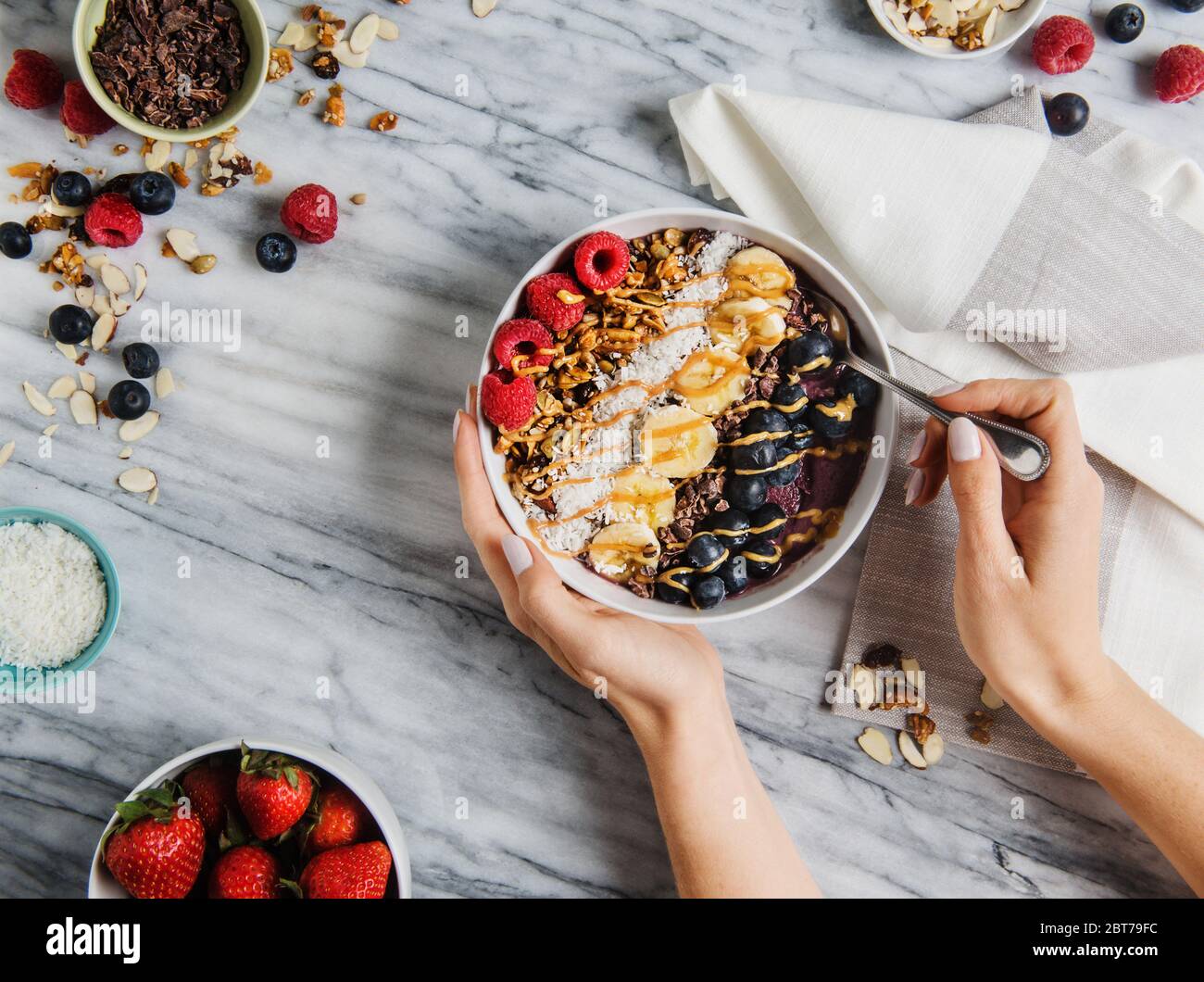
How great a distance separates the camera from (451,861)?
1.41 m

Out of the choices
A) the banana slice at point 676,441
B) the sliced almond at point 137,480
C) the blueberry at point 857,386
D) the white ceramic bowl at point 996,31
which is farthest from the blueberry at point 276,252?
the white ceramic bowl at point 996,31

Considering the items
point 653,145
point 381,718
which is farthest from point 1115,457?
point 381,718

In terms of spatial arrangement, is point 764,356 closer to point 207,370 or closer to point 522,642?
point 522,642

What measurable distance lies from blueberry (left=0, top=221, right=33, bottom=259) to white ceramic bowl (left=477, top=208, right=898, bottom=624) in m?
0.75

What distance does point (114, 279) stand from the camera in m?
1.37

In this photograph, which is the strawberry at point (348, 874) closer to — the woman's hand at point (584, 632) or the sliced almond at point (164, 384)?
the woman's hand at point (584, 632)

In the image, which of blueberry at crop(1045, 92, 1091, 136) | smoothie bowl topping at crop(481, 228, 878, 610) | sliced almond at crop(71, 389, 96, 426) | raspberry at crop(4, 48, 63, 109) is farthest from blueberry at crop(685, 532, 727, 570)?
raspberry at crop(4, 48, 63, 109)

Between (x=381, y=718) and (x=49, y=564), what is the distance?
0.53m

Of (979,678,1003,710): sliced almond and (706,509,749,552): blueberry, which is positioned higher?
(706,509,749,552): blueberry

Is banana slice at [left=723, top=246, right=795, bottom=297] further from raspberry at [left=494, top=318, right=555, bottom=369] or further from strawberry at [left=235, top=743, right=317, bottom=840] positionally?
strawberry at [left=235, top=743, right=317, bottom=840]

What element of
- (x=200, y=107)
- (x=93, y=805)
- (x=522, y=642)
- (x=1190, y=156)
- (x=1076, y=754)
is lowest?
(x=93, y=805)

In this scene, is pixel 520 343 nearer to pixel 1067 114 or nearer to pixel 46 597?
pixel 46 597

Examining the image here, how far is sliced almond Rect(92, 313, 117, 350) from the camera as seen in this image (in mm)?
1372

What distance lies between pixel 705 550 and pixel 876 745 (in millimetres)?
477
